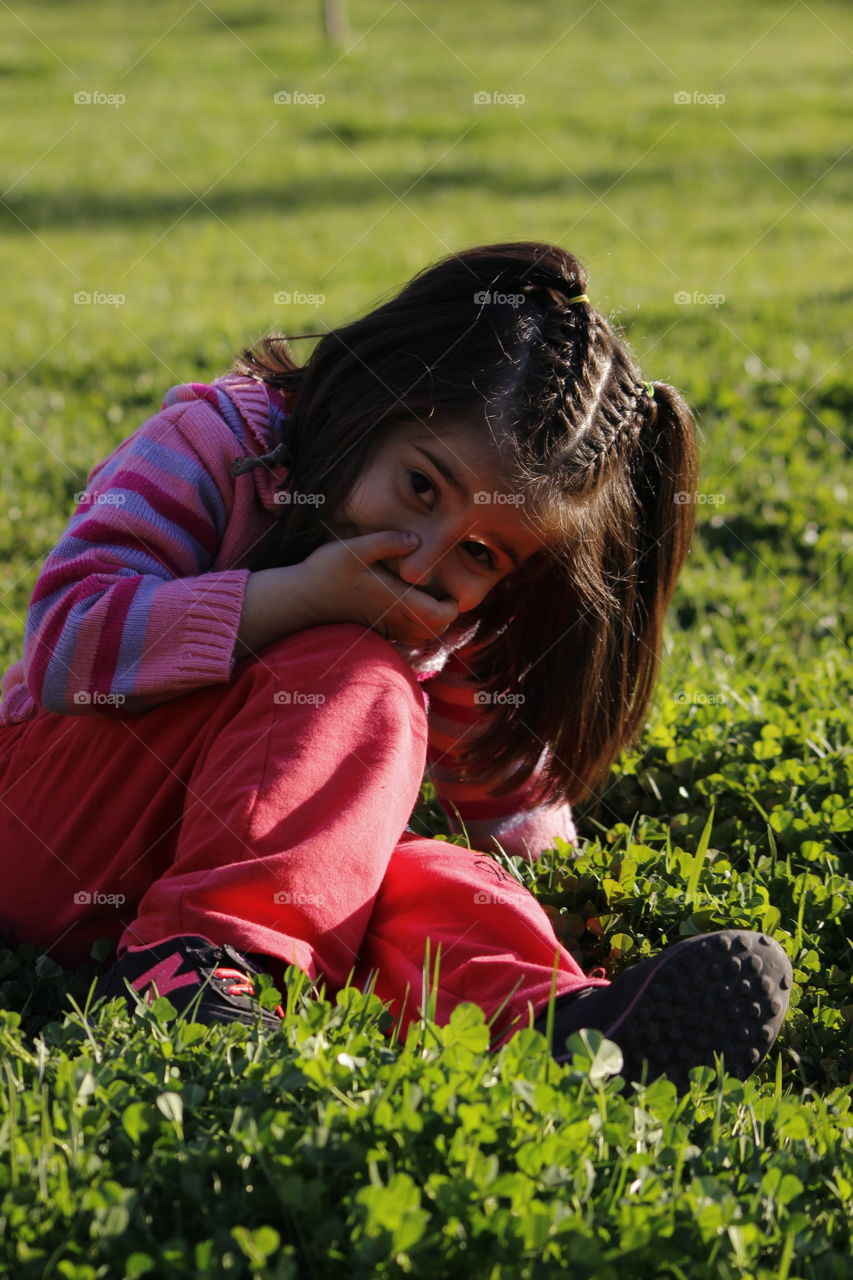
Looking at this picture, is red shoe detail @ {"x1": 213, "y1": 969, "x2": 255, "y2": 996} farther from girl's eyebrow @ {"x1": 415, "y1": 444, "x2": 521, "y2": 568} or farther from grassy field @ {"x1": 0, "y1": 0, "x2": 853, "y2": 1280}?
girl's eyebrow @ {"x1": 415, "y1": 444, "x2": 521, "y2": 568}

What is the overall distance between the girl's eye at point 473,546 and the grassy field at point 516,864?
2.01 ft

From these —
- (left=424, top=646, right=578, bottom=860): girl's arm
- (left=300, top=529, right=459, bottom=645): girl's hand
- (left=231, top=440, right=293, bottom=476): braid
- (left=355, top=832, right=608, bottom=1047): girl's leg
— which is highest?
(left=231, top=440, right=293, bottom=476): braid

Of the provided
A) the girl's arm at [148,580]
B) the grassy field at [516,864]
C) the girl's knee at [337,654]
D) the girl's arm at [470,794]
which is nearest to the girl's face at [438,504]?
the girl's knee at [337,654]

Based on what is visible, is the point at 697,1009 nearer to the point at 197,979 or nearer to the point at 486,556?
the point at 197,979

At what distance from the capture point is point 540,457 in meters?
2.37

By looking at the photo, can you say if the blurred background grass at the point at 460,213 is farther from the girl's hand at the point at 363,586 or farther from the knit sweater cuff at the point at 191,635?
the knit sweater cuff at the point at 191,635

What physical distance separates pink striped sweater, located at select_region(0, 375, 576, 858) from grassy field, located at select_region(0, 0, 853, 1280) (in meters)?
0.44

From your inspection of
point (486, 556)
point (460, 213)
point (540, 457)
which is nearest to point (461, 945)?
point (486, 556)

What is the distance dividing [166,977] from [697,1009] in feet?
2.39

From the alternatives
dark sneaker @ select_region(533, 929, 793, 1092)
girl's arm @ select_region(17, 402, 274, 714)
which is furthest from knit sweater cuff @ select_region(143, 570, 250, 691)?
dark sneaker @ select_region(533, 929, 793, 1092)

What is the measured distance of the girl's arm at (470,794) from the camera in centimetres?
281

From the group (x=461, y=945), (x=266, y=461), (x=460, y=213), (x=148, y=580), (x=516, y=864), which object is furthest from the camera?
(x=460, y=213)

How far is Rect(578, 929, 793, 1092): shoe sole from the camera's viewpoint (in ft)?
6.34

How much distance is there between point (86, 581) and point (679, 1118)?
1.20 m
